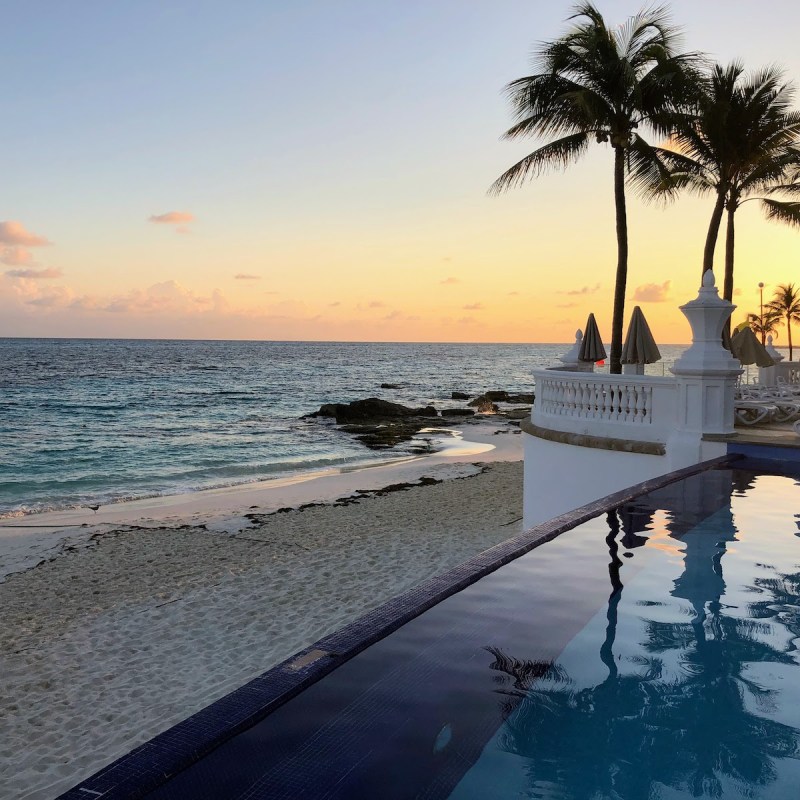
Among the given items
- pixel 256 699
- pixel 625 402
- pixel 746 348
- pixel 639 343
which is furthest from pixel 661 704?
pixel 746 348

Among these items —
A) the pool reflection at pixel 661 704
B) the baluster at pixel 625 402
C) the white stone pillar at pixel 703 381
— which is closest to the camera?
the pool reflection at pixel 661 704

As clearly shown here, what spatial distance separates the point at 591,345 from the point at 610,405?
252 inches

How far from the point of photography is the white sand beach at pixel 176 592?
7.23 m

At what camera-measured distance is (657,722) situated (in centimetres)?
356

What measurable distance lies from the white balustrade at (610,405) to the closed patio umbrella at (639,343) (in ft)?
10.9

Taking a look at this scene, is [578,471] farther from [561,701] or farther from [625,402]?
[561,701]

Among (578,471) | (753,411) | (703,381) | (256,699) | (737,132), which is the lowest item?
(578,471)

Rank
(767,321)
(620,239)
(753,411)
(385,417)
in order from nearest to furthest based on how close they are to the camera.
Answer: (753,411)
(620,239)
(385,417)
(767,321)

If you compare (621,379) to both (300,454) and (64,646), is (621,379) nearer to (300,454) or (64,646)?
(64,646)

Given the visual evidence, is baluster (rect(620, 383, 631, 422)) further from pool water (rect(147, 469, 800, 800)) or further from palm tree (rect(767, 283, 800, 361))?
palm tree (rect(767, 283, 800, 361))

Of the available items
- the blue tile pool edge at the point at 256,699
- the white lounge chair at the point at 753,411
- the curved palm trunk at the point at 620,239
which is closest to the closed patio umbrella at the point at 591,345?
the curved palm trunk at the point at 620,239

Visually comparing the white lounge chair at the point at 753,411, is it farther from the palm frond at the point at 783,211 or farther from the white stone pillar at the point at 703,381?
the palm frond at the point at 783,211

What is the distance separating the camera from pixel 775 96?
21109mm

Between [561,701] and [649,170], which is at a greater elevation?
A: [649,170]
